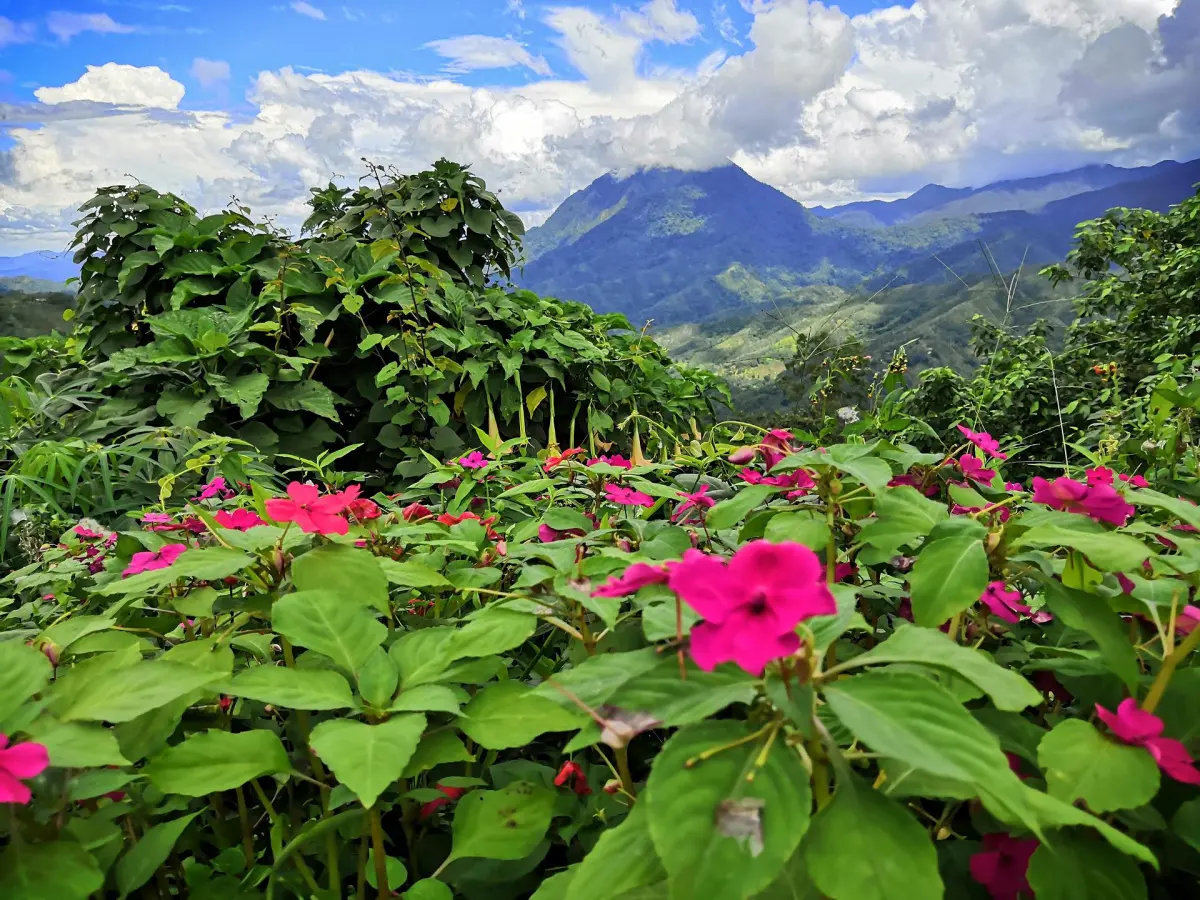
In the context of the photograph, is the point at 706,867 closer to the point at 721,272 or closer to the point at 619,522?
the point at 619,522

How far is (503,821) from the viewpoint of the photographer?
539 mm

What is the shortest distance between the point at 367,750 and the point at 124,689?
177mm

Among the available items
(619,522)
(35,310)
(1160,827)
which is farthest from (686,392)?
(35,310)

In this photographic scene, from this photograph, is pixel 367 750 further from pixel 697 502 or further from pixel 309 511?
pixel 697 502

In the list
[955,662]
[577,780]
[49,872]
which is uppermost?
[955,662]

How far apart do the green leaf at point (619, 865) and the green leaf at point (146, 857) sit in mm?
339

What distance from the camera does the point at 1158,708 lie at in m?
0.48

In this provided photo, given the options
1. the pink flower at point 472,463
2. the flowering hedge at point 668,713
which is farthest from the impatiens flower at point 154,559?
the pink flower at point 472,463

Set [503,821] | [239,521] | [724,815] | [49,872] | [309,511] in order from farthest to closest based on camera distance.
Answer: [239,521], [309,511], [503,821], [49,872], [724,815]

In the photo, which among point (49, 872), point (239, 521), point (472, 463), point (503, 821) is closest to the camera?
point (49, 872)

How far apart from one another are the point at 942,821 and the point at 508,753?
428 mm

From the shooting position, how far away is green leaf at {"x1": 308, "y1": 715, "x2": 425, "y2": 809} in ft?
1.39

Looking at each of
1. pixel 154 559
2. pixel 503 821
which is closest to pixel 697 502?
pixel 503 821

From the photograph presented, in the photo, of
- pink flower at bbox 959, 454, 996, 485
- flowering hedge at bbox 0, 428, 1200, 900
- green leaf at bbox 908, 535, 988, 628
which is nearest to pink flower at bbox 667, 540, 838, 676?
flowering hedge at bbox 0, 428, 1200, 900
